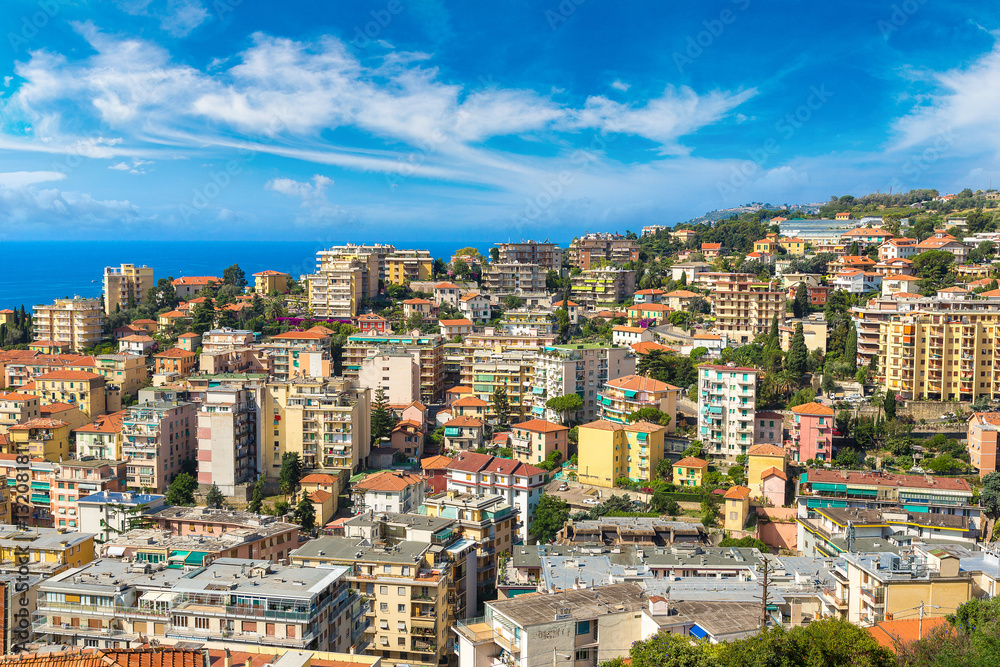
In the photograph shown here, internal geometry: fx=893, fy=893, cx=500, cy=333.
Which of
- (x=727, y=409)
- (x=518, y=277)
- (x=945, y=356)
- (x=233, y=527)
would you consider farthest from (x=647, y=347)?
(x=233, y=527)

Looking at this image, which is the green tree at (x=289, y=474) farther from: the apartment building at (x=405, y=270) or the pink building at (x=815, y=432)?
the apartment building at (x=405, y=270)

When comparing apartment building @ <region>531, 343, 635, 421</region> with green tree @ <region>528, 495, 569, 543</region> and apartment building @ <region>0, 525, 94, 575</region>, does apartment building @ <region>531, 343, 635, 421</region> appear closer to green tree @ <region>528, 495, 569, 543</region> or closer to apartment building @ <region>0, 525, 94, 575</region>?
green tree @ <region>528, 495, 569, 543</region>

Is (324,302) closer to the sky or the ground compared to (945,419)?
closer to the sky

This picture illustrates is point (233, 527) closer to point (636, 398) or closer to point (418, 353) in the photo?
point (636, 398)

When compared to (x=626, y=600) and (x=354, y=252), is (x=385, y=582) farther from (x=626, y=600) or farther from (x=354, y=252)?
(x=354, y=252)

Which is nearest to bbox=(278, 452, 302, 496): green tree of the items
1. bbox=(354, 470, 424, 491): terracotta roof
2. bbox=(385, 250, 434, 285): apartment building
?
bbox=(354, 470, 424, 491): terracotta roof

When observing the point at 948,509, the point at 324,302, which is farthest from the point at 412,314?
the point at 948,509

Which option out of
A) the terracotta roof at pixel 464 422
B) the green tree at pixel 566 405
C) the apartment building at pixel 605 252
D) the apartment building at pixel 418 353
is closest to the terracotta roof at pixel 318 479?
the terracotta roof at pixel 464 422
